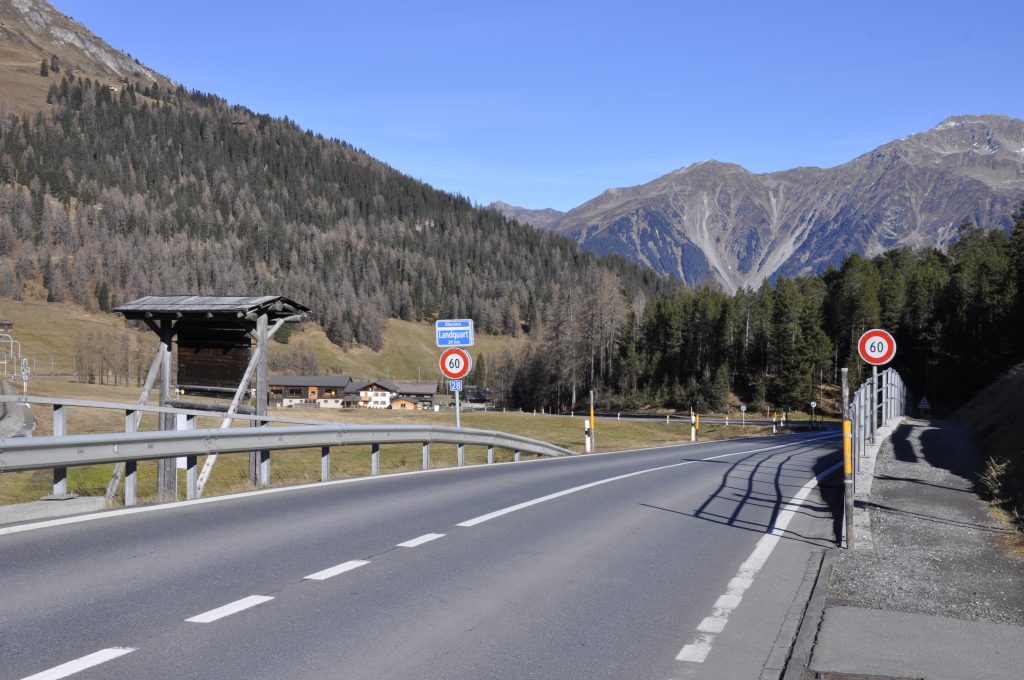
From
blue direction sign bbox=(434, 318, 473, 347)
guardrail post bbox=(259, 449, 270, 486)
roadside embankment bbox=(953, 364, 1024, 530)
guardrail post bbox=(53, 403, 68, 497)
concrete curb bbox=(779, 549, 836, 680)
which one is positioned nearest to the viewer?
concrete curb bbox=(779, 549, 836, 680)

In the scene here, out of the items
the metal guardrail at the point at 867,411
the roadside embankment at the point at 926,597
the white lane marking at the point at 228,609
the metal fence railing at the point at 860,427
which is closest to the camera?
the roadside embankment at the point at 926,597

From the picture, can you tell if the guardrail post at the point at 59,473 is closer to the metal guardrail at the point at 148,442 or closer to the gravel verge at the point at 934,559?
the metal guardrail at the point at 148,442

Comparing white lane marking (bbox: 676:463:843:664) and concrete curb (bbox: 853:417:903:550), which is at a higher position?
concrete curb (bbox: 853:417:903:550)

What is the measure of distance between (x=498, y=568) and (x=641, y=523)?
3.40 m

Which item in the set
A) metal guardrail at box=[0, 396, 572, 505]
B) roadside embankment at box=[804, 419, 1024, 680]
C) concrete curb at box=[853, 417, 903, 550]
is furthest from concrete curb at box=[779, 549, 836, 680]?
metal guardrail at box=[0, 396, 572, 505]

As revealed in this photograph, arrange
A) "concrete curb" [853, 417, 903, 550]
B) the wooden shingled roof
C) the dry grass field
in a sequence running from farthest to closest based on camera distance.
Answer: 1. the dry grass field
2. the wooden shingled roof
3. "concrete curb" [853, 417, 903, 550]

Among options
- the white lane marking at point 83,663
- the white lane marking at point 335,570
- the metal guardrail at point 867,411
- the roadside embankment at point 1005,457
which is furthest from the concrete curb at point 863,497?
the white lane marking at point 83,663

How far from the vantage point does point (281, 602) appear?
604 centimetres

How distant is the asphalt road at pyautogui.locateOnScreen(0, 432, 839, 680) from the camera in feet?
16.1

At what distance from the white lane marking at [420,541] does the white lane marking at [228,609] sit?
7.40 feet

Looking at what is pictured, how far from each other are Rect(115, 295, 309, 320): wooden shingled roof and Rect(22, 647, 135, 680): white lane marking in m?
10.5

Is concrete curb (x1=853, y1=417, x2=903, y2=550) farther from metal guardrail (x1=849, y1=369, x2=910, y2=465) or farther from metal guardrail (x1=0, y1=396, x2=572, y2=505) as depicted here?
metal guardrail (x1=0, y1=396, x2=572, y2=505)

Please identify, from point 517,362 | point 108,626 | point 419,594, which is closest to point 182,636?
point 108,626

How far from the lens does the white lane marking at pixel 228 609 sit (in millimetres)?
5516
